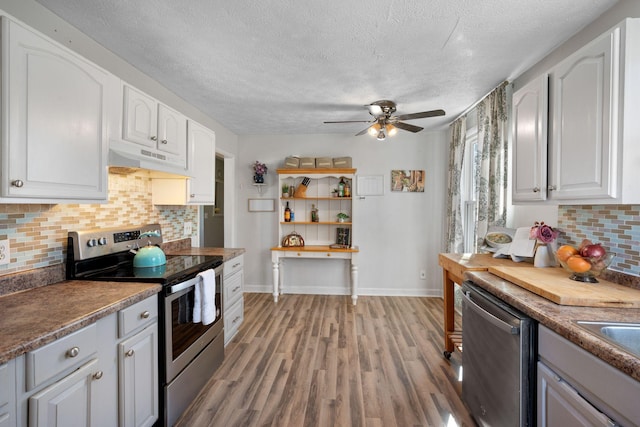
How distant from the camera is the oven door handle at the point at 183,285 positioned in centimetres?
170

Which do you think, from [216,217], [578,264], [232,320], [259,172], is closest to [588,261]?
[578,264]

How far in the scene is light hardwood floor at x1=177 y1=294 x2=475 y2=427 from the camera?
5.93 feet

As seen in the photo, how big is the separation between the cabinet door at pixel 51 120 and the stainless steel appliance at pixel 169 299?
480 millimetres

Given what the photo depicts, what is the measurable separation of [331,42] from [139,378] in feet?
7.52

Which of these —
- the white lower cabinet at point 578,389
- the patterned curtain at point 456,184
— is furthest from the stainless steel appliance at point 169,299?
the patterned curtain at point 456,184

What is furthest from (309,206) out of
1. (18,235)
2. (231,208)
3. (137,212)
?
(18,235)

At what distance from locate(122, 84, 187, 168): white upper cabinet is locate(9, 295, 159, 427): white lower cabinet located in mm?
1033

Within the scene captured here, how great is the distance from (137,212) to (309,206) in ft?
7.68

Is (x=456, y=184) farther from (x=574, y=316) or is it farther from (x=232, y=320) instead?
(x=232, y=320)

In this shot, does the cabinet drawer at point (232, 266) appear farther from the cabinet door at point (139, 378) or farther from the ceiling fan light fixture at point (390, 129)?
the ceiling fan light fixture at point (390, 129)

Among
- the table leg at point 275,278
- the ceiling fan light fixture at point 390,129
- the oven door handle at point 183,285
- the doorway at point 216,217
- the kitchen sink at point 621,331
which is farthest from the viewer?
the doorway at point 216,217

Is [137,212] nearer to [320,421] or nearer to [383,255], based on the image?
[320,421]

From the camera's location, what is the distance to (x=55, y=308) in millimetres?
1220

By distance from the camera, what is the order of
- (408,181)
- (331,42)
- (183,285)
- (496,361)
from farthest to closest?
(408,181) → (331,42) → (183,285) → (496,361)
